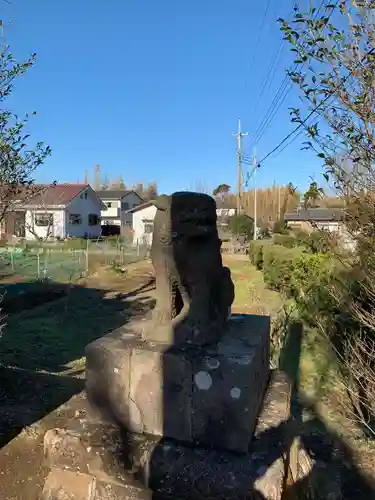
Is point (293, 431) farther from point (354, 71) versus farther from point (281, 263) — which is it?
point (281, 263)

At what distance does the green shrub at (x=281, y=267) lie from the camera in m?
9.72

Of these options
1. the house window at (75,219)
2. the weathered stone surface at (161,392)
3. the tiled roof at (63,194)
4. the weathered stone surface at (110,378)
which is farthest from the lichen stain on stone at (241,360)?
the house window at (75,219)

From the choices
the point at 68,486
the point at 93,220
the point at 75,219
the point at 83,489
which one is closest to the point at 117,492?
the point at 83,489

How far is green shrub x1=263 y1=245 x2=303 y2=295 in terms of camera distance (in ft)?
31.9

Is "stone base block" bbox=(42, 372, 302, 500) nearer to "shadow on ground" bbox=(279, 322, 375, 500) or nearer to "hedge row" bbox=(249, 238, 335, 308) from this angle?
"shadow on ground" bbox=(279, 322, 375, 500)

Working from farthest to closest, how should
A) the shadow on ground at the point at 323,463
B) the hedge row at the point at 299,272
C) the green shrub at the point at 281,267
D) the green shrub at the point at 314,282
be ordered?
the green shrub at the point at 281,267
the hedge row at the point at 299,272
the green shrub at the point at 314,282
the shadow on ground at the point at 323,463

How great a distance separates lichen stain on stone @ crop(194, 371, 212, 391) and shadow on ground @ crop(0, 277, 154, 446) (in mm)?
1973

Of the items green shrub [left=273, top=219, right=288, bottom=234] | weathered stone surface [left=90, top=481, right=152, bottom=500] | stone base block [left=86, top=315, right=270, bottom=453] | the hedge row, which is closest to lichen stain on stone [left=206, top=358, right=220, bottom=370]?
stone base block [left=86, top=315, right=270, bottom=453]

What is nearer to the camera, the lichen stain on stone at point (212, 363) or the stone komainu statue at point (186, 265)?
the lichen stain on stone at point (212, 363)

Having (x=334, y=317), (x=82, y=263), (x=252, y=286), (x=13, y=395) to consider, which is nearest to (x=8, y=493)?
(x=13, y=395)

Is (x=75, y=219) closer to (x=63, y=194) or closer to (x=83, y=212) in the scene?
(x=83, y=212)

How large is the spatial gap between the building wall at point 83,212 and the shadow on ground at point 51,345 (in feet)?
56.0

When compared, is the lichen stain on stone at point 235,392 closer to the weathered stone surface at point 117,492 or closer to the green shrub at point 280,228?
the weathered stone surface at point 117,492

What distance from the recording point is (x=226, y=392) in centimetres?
210
